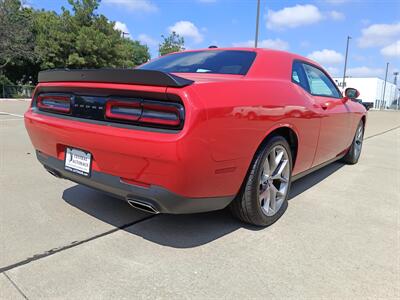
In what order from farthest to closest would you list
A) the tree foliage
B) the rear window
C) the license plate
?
1. the tree foliage
2. the rear window
3. the license plate

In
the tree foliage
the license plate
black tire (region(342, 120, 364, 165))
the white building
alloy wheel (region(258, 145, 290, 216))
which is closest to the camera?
the license plate

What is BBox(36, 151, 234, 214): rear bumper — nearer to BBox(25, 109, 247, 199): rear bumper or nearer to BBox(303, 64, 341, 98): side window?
BBox(25, 109, 247, 199): rear bumper

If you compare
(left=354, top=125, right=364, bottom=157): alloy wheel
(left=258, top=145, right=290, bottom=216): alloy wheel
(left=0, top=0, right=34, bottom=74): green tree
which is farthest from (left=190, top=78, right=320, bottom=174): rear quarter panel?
(left=0, top=0, right=34, bottom=74): green tree

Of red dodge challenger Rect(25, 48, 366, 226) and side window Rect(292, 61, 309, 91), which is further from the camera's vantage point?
side window Rect(292, 61, 309, 91)

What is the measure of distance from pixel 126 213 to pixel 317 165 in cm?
209

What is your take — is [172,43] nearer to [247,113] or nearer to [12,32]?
[12,32]

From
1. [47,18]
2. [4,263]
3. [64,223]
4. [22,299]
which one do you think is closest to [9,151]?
[64,223]

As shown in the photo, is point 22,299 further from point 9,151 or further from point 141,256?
point 9,151

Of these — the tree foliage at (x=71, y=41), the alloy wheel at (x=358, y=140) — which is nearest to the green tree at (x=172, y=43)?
the tree foliage at (x=71, y=41)

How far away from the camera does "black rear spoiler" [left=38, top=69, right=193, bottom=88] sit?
6.76 ft

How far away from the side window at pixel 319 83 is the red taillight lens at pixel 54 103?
2.27 metres

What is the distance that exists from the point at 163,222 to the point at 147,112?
3.67 feet

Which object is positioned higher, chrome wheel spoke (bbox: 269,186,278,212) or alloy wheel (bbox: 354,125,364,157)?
alloy wheel (bbox: 354,125,364,157)

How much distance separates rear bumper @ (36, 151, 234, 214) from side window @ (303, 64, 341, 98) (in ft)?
5.87
